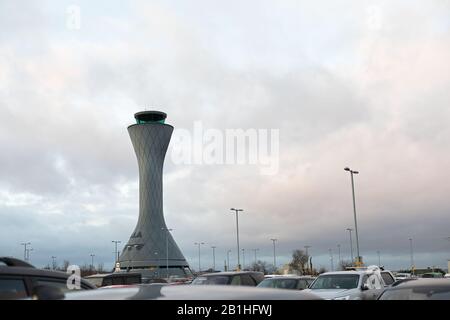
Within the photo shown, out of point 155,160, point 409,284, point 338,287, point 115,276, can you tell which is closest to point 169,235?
point 155,160

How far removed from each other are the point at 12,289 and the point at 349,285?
12447 millimetres

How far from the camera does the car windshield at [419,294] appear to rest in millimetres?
6270

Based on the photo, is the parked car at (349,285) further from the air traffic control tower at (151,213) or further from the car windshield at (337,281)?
the air traffic control tower at (151,213)

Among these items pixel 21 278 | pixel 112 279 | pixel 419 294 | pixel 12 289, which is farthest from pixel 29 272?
pixel 112 279

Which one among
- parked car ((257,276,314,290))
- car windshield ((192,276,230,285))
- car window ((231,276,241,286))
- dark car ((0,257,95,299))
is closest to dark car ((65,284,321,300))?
dark car ((0,257,95,299))

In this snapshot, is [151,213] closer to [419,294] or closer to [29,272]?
[419,294]

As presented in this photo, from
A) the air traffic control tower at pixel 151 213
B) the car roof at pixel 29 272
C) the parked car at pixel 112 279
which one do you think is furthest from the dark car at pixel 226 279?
the air traffic control tower at pixel 151 213

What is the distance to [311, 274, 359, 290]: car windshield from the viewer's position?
53.8ft

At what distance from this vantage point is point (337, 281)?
16.7 m

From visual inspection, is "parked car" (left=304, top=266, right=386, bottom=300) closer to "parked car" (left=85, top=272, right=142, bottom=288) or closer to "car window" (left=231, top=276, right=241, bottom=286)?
"car window" (left=231, top=276, right=241, bottom=286)
